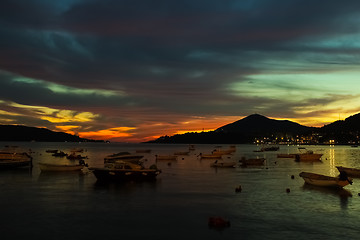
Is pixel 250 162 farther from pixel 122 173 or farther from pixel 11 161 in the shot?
pixel 11 161

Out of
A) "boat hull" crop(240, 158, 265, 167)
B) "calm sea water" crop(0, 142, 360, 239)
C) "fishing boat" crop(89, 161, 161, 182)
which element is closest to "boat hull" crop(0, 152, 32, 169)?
"calm sea water" crop(0, 142, 360, 239)


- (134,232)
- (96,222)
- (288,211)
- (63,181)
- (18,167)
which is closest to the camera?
(134,232)

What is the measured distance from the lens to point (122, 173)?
50.4 meters

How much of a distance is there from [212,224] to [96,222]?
884 cm

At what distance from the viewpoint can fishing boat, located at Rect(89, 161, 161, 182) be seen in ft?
166

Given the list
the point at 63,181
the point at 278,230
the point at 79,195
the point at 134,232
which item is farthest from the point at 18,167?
the point at 278,230

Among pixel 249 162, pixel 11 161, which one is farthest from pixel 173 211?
pixel 249 162

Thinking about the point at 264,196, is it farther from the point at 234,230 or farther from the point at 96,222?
the point at 96,222

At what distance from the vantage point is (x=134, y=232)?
24.9 metres

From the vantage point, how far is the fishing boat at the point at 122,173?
50.5m

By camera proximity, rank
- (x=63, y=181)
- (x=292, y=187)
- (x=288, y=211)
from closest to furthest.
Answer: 1. (x=288, y=211)
2. (x=292, y=187)
3. (x=63, y=181)

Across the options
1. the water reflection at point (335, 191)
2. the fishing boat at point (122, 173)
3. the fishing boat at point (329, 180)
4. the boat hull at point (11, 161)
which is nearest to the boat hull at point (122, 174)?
the fishing boat at point (122, 173)

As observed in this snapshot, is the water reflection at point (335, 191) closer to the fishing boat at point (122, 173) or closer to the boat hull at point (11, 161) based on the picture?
the fishing boat at point (122, 173)

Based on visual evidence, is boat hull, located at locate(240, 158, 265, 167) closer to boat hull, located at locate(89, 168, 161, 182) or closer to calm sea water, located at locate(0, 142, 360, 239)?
calm sea water, located at locate(0, 142, 360, 239)
